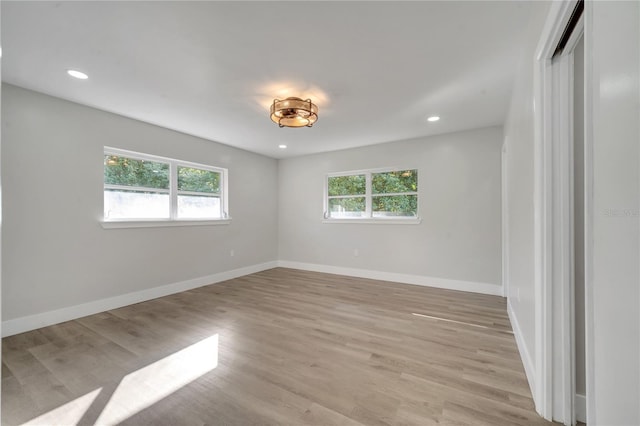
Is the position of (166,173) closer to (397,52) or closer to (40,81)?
(40,81)

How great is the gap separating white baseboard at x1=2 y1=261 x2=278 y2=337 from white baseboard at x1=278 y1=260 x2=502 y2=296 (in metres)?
1.63

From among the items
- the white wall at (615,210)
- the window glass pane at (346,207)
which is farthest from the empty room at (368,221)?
the window glass pane at (346,207)

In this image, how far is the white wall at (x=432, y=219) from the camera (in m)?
4.01

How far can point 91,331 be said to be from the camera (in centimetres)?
276

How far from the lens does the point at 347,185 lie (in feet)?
17.6

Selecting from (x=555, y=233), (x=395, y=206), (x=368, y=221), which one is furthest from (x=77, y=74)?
(x=395, y=206)

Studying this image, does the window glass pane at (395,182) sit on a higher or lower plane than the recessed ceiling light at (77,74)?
lower

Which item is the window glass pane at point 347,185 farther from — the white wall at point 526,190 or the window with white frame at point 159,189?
the white wall at point 526,190

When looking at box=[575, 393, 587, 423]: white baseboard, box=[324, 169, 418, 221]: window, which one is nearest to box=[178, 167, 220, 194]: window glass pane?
box=[324, 169, 418, 221]: window

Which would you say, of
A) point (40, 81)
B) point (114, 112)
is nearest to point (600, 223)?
point (40, 81)

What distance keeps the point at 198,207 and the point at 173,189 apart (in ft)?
1.75

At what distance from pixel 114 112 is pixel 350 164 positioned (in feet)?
12.0

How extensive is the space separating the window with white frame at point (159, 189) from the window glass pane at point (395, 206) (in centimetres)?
280

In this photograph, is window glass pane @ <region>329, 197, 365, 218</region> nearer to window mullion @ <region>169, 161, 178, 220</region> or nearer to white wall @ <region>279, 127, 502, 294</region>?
white wall @ <region>279, 127, 502, 294</region>
